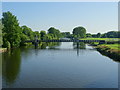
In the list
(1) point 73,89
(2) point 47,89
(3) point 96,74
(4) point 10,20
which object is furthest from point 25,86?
(4) point 10,20

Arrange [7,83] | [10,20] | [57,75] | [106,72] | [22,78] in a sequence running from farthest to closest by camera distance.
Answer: [10,20] < [106,72] < [57,75] < [22,78] < [7,83]

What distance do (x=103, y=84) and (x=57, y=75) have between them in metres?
7.97

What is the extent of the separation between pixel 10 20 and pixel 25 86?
5581cm

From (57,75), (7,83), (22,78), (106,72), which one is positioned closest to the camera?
(7,83)

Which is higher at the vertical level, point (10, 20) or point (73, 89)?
point (10, 20)

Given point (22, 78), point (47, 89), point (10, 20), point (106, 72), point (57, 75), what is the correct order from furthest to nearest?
point (10, 20) → point (106, 72) → point (57, 75) → point (22, 78) → point (47, 89)

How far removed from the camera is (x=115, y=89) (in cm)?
2373

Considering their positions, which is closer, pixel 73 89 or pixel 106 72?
pixel 73 89

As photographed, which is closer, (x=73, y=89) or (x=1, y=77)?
(x=73, y=89)

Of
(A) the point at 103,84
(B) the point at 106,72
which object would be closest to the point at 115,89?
(A) the point at 103,84

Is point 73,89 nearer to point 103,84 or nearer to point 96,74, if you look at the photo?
point 103,84

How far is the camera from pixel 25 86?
961 inches

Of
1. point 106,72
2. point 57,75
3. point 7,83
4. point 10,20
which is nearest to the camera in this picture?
point 7,83

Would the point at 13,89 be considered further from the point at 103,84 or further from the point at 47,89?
the point at 103,84
